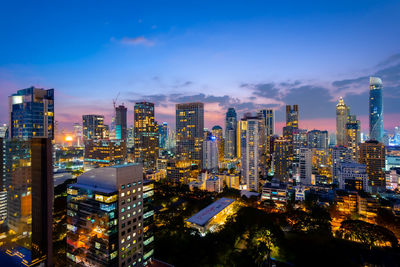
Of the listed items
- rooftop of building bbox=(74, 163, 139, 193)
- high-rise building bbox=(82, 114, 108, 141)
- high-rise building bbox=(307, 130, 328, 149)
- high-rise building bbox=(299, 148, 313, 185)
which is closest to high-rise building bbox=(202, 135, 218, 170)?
high-rise building bbox=(299, 148, 313, 185)

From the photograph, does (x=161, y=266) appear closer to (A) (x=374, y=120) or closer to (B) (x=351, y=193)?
(B) (x=351, y=193)

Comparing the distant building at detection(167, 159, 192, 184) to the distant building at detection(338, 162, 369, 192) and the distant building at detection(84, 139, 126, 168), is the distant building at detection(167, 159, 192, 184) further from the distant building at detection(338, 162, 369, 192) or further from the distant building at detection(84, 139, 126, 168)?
the distant building at detection(338, 162, 369, 192)

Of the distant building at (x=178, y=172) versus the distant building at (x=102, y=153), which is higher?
the distant building at (x=102, y=153)

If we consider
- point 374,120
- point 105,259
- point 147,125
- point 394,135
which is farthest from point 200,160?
point 394,135

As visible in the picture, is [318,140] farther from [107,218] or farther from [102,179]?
[107,218]

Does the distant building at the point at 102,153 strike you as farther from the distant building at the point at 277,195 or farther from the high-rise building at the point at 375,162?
the high-rise building at the point at 375,162

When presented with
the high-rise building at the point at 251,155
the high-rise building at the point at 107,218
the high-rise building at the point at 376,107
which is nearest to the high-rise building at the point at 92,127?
the high-rise building at the point at 251,155
